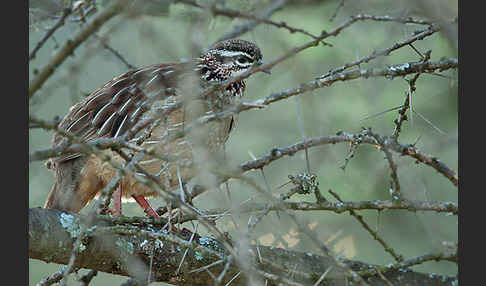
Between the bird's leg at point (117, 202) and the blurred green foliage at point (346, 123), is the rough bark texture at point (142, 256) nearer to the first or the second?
the blurred green foliage at point (346, 123)

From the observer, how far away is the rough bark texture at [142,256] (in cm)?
303

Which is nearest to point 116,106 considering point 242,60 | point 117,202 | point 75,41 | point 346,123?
point 117,202

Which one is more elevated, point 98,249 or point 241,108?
point 241,108

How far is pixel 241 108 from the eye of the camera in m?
2.48

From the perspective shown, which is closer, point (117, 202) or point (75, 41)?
point (75, 41)

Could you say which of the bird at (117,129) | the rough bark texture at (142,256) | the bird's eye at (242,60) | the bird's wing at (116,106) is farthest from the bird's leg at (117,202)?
the bird's eye at (242,60)

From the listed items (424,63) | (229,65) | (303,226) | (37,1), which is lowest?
(303,226)

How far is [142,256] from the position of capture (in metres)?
3.43

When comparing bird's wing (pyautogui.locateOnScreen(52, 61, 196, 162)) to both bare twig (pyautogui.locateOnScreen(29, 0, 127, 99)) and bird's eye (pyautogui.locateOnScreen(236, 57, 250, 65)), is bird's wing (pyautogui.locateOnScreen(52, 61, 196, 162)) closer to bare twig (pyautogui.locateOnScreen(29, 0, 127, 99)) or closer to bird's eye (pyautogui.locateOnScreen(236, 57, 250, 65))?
bird's eye (pyautogui.locateOnScreen(236, 57, 250, 65))

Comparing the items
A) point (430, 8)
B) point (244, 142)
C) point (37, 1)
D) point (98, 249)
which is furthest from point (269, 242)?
point (244, 142)

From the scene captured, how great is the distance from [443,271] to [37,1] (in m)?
5.08

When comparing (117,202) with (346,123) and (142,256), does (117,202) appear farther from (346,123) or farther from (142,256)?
(346,123)

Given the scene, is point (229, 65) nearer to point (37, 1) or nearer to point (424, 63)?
point (37, 1)

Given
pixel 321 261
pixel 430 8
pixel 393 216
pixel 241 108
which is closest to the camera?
pixel 430 8
